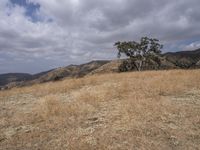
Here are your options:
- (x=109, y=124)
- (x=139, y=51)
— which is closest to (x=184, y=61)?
(x=139, y=51)

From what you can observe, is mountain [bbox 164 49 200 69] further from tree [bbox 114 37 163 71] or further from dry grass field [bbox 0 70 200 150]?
dry grass field [bbox 0 70 200 150]

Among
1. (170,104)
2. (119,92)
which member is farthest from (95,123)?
(119,92)

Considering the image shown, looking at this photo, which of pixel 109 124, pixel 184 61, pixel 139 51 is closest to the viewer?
pixel 109 124

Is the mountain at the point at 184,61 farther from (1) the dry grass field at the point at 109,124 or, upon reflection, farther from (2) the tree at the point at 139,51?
(1) the dry grass field at the point at 109,124

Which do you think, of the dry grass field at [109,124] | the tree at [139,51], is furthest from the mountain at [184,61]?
the dry grass field at [109,124]

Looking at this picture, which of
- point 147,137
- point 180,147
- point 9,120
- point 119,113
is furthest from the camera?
point 9,120

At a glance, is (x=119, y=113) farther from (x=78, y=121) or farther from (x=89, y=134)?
(x=89, y=134)

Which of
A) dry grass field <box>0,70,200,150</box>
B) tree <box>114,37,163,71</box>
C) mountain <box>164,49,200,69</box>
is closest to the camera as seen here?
dry grass field <box>0,70,200,150</box>

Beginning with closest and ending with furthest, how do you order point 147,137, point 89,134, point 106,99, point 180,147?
point 180,147 → point 147,137 → point 89,134 → point 106,99

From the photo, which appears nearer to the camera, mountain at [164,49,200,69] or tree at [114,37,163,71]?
tree at [114,37,163,71]

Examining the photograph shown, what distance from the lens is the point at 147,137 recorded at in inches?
280

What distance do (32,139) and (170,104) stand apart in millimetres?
5766

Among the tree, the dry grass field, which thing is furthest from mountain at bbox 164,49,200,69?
the dry grass field

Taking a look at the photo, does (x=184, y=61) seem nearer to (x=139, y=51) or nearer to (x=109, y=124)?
(x=139, y=51)
